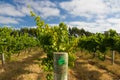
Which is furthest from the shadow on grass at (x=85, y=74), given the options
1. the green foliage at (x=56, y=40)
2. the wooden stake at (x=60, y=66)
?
the wooden stake at (x=60, y=66)

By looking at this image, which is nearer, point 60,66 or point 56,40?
point 60,66

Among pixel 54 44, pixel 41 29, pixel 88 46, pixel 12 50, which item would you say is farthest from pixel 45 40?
pixel 88 46

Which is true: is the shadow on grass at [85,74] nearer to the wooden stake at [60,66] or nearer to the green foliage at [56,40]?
the green foliage at [56,40]

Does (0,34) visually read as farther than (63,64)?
Yes

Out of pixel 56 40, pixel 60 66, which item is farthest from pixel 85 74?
pixel 60 66

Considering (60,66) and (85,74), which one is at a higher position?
(60,66)

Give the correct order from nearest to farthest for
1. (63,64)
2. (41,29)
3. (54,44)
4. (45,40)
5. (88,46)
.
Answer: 1. (63,64)
2. (41,29)
3. (54,44)
4. (45,40)
5. (88,46)

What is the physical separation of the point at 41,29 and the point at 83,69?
17.9 meters

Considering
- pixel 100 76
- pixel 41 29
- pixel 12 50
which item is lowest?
pixel 100 76

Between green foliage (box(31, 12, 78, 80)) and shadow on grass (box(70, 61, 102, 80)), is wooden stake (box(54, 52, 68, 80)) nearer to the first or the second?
green foliage (box(31, 12, 78, 80))

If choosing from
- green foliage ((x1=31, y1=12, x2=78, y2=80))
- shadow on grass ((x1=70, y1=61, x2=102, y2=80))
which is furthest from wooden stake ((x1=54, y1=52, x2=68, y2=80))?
shadow on grass ((x1=70, y1=61, x2=102, y2=80))

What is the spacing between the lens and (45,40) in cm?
1574

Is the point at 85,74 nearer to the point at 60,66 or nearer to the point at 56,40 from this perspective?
the point at 56,40

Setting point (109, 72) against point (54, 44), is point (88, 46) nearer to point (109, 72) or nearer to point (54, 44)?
point (109, 72)
